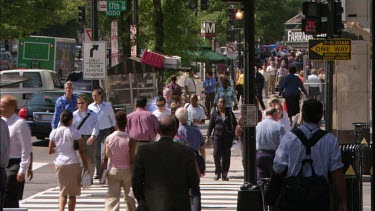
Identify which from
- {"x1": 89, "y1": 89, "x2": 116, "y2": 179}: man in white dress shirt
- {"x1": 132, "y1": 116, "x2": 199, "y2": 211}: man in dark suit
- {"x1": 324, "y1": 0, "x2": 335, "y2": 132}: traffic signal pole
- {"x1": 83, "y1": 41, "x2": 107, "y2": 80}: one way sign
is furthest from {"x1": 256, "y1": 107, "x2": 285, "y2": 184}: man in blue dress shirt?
{"x1": 83, "y1": 41, "x2": 107, "y2": 80}: one way sign

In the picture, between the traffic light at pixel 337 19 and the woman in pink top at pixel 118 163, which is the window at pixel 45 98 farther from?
the woman in pink top at pixel 118 163

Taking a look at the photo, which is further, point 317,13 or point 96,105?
point 96,105

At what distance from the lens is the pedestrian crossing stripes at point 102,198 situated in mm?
16891

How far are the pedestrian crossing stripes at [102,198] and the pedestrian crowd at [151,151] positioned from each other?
1.88ft

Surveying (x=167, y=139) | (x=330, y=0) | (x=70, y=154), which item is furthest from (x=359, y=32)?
(x=167, y=139)

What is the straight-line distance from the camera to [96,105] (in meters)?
19.6

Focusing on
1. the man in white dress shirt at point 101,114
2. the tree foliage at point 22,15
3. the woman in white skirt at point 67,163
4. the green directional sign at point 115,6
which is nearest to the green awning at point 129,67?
the green directional sign at point 115,6

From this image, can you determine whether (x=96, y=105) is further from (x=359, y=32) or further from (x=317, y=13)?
(x=359, y=32)

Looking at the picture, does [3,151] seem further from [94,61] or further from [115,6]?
[115,6]

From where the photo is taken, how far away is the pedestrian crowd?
9531mm

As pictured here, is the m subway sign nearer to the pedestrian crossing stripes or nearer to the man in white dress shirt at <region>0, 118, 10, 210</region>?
the pedestrian crossing stripes

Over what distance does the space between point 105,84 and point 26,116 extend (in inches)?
87.7

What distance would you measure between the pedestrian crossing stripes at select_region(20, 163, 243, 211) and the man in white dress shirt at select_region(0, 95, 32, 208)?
12.4 feet

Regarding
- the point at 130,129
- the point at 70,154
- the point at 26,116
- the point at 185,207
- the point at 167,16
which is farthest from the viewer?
the point at 167,16
